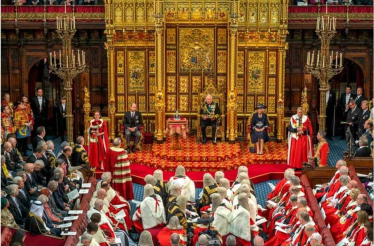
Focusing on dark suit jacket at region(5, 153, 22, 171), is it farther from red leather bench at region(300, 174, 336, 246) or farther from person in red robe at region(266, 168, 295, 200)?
red leather bench at region(300, 174, 336, 246)

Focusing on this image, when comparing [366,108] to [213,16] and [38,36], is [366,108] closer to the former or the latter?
[213,16]

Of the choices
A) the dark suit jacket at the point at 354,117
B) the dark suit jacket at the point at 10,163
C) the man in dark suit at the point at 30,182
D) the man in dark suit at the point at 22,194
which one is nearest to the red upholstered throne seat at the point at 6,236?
the man in dark suit at the point at 22,194

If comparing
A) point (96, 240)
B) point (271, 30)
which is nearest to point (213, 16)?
point (271, 30)

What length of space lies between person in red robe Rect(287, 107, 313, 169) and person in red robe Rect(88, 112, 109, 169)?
501cm

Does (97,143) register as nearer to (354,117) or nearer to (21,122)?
(21,122)

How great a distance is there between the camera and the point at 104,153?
21438 mm

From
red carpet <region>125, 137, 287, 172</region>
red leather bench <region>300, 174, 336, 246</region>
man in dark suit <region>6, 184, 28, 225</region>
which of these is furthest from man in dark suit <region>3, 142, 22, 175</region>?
red leather bench <region>300, 174, 336, 246</region>

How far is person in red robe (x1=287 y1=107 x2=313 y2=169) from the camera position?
21234 mm

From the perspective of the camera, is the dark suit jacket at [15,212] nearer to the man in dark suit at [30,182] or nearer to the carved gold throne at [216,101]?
the man in dark suit at [30,182]

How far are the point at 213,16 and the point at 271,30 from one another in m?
1.78

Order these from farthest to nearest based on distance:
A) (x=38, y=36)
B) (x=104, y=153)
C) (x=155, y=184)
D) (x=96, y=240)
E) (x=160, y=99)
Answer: (x=38, y=36), (x=160, y=99), (x=104, y=153), (x=155, y=184), (x=96, y=240)

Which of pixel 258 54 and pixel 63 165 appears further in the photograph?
pixel 258 54

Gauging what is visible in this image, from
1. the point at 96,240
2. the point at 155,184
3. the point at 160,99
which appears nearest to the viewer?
the point at 96,240

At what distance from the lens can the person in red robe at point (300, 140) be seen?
69.7 ft
